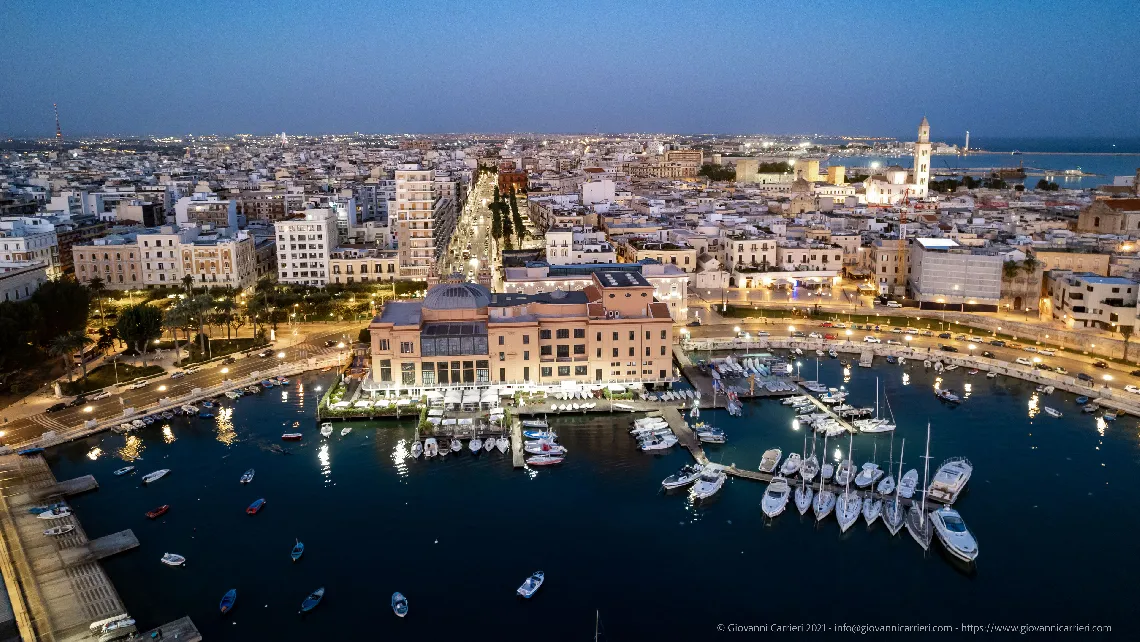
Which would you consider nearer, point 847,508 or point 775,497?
point 847,508

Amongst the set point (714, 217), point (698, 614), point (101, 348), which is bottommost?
point (698, 614)

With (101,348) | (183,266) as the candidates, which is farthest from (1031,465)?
(183,266)

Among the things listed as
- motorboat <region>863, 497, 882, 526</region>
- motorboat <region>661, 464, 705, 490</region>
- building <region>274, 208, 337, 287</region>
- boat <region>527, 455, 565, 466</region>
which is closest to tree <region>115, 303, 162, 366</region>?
building <region>274, 208, 337, 287</region>

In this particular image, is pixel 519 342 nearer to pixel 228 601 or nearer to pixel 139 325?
pixel 228 601

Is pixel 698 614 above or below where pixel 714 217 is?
below

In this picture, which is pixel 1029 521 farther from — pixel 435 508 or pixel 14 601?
pixel 14 601

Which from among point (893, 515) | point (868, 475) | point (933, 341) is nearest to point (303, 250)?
point (933, 341)
